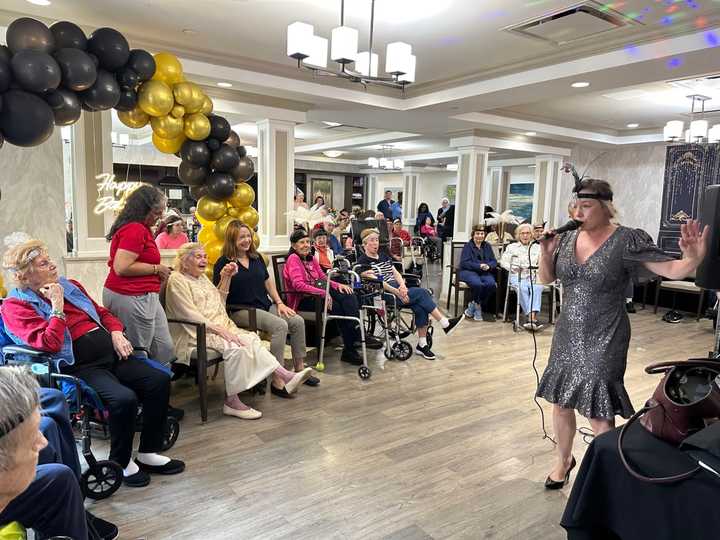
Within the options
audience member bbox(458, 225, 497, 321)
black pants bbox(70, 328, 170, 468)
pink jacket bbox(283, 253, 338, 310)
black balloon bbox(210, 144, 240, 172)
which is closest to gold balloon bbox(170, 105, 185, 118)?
black balloon bbox(210, 144, 240, 172)

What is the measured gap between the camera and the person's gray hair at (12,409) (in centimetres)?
114

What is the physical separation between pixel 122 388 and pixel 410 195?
14.2 metres

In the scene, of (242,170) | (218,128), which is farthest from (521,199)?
(218,128)

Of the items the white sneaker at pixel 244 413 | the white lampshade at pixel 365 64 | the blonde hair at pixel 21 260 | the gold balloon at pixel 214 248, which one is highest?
the white lampshade at pixel 365 64

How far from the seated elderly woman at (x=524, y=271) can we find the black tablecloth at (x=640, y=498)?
14.2ft

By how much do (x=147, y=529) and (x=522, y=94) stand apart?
186 inches

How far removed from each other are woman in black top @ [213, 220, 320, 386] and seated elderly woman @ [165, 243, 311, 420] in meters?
0.23

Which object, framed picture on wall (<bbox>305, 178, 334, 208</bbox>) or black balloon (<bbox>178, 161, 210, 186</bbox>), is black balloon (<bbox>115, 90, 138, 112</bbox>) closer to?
black balloon (<bbox>178, 161, 210, 186</bbox>)

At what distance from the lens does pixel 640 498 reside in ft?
3.85

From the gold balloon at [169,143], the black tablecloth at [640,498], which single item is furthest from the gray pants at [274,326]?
the black tablecloth at [640,498]

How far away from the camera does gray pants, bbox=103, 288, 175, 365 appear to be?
113 inches

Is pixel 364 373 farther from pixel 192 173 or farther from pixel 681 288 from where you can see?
pixel 681 288

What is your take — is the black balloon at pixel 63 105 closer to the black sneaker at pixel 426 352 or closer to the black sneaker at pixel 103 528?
the black sneaker at pixel 103 528

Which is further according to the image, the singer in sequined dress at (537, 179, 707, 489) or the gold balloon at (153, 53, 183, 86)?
the gold balloon at (153, 53, 183, 86)
